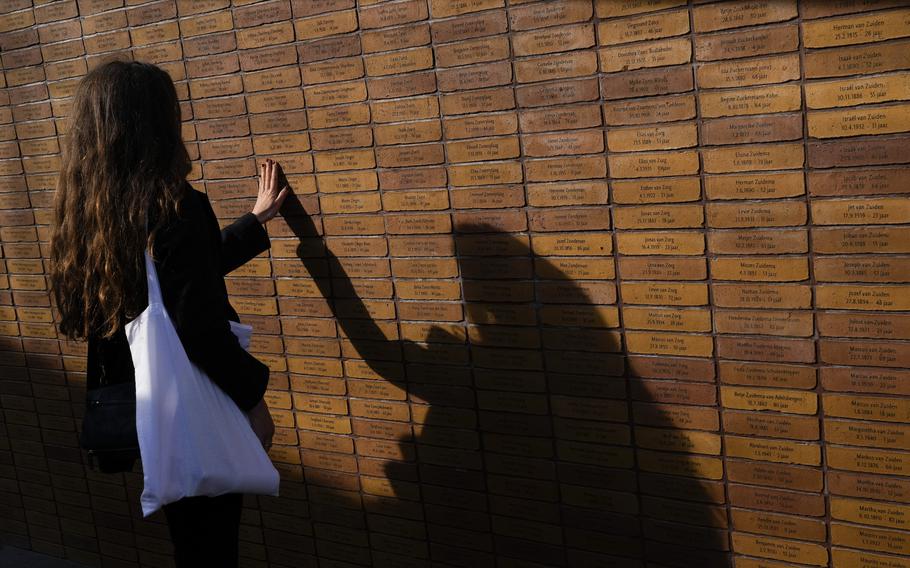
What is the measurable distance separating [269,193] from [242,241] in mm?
271

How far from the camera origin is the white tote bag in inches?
106

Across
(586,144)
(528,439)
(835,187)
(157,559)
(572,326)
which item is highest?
(586,144)

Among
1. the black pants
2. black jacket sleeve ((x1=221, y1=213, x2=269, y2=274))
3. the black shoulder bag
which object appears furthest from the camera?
black jacket sleeve ((x1=221, y1=213, x2=269, y2=274))

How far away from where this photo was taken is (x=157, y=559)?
168 inches

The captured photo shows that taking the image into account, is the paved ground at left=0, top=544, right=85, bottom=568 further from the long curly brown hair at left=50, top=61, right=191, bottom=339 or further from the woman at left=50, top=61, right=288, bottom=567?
the long curly brown hair at left=50, top=61, right=191, bottom=339

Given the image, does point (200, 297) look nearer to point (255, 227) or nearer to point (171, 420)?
point (171, 420)

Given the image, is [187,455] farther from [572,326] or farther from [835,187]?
[835,187]

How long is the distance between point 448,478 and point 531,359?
0.62 meters

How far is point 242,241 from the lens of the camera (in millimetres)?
3287

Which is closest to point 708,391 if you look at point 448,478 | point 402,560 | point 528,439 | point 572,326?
point 572,326

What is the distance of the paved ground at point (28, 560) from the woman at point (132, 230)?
6.76 feet

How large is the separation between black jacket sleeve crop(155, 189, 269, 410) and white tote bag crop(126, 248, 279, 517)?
34mm

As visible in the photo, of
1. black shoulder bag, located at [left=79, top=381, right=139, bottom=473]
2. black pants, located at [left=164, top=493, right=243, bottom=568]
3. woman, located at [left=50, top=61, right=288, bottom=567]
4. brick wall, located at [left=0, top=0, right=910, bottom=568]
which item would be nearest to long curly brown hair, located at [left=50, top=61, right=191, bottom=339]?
woman, located at [left=50, top=61, right=288, bottom=567]

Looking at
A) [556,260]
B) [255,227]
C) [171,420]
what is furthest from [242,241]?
[556,260]
